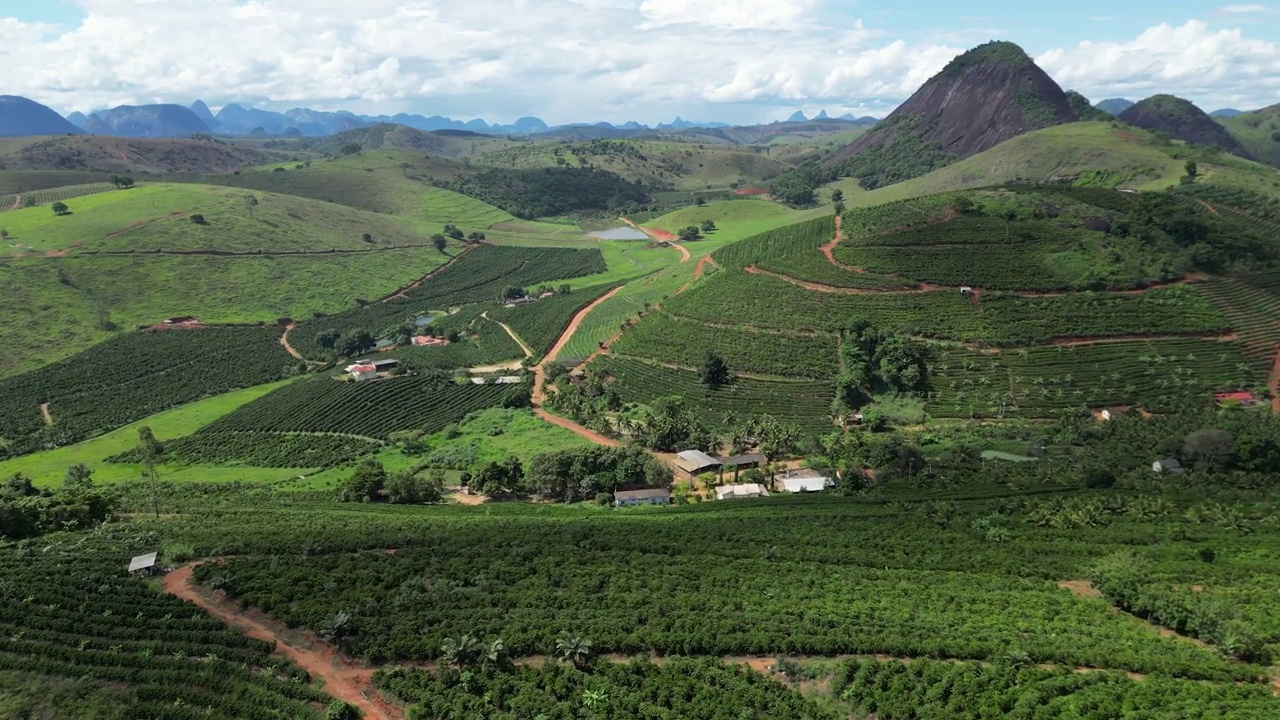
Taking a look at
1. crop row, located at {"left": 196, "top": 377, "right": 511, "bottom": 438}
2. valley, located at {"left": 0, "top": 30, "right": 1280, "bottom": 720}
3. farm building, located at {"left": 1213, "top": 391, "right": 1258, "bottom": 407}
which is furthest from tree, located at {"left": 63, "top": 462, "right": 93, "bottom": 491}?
farm building, located at {"left": 1213, "top": 391, "right": 1258, "bottom": 407}

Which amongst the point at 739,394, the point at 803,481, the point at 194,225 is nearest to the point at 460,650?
the point at 803,481

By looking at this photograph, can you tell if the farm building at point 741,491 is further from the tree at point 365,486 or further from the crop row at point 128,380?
the crop row at point 128,380

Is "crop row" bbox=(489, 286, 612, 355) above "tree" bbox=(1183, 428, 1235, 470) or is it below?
above

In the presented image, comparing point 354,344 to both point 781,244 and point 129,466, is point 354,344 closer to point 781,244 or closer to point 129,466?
point 129,466

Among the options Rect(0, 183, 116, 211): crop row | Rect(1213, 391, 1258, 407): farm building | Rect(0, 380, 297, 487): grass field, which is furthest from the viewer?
Rect(0, 183, 116, 211): crop row

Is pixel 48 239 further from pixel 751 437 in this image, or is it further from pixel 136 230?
pixel 751 437

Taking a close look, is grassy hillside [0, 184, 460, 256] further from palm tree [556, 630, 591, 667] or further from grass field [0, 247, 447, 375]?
palm tree [556, 630, 591, 667]

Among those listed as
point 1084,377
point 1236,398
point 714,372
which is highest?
point 1084,377

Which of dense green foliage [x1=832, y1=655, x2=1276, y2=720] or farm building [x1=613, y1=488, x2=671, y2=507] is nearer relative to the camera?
dense green foliage [x1=832, y1=655, x2=1276, y2=720]
